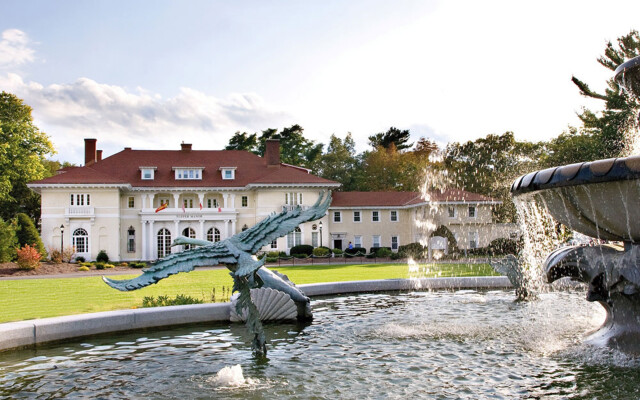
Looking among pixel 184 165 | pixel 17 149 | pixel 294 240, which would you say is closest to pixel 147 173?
pixel 184 165

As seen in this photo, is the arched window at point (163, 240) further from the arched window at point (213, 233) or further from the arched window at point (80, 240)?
the arched window at point (80, 240)

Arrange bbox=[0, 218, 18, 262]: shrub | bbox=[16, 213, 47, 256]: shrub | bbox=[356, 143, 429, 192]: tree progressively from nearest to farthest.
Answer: bbox=[0, 218, 18, 262]: shrub, bbox=[16, 213, 47, 256]: shrub, bbox=[356, 143, 429, 192]: tree

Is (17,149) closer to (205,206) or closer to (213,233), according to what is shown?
(205,206)

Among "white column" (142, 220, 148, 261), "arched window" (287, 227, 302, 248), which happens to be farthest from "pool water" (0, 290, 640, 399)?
"white column" (142, 220, 148, 261)

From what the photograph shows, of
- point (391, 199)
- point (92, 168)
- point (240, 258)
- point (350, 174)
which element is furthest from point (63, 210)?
point (240, 258)

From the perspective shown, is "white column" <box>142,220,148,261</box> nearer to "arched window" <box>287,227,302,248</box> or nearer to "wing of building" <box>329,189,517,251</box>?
"arched window" <box>287,227,302,248</box>

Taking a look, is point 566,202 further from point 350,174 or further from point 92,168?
point 350,174

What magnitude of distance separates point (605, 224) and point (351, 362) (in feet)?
13.6

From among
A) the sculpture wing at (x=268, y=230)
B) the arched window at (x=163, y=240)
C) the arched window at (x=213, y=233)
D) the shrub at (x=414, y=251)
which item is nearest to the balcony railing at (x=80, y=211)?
the arched window at (x=163, y=240)

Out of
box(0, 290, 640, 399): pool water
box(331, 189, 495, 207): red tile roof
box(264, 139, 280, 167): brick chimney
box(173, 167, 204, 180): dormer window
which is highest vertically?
box(264, 139, 280, 167): brick chimney

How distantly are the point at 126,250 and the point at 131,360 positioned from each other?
46.3 m

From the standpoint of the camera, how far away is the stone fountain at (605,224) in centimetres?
708

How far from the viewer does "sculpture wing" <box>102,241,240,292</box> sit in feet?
21.8

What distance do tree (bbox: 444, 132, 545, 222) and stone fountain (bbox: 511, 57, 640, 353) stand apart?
50285 mm
